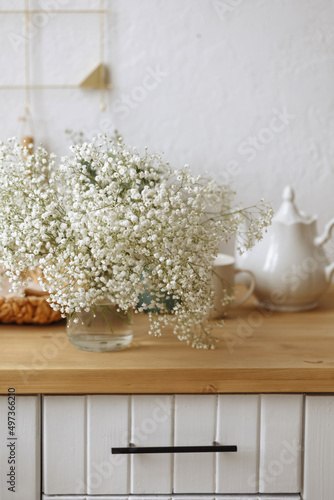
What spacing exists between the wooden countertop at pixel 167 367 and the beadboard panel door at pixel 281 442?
0.09 feet

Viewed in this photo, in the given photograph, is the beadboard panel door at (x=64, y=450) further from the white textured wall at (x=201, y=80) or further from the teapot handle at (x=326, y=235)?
the white textured wall at (x=201, y=80)

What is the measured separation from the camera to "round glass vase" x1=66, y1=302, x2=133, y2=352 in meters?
1.01

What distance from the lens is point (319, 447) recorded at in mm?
957

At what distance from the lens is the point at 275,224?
49.8 inches

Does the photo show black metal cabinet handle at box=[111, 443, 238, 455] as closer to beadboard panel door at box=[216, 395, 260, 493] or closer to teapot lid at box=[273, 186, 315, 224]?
beadboard panel door at box=[216, 395, 260, 493]

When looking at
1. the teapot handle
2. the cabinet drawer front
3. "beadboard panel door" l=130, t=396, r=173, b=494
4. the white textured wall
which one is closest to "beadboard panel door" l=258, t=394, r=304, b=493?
the cabinet drawer front

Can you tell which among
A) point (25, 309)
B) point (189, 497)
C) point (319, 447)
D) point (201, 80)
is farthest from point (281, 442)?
point (201, 80)

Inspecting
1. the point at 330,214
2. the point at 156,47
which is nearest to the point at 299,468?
the point at 330,214

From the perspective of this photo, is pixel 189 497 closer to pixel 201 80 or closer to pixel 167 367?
pixel 167 367

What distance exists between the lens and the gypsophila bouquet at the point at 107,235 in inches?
34.7

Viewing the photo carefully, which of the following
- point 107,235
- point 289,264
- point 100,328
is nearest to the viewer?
point 107,235

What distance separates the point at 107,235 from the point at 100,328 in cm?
20

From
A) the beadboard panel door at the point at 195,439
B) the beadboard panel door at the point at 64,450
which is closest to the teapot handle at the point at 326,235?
→ the beadboard panel door at the point at 195,439

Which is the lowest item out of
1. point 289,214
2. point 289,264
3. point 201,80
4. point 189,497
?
point 189,497
